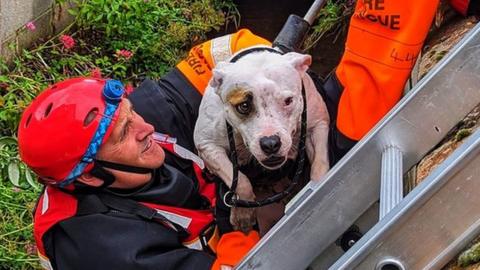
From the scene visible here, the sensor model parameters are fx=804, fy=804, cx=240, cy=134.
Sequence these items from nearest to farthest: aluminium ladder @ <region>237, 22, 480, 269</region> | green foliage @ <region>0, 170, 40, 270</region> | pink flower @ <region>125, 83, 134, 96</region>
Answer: aluminium ladder @ <region>237, 22, 480, 269</region>, green foliage @ <region>0, 170, 40, 270</region>, pink flower @ <region>125, 83, 134, 96</region>

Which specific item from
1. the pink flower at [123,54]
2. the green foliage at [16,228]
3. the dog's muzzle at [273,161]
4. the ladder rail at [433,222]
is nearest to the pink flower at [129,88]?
the pink flower at [123,54]

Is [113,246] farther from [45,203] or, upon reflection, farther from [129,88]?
[129,88]

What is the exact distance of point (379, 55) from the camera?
285 centimetres

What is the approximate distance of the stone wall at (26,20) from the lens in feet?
16.9

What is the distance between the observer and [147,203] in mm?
3006

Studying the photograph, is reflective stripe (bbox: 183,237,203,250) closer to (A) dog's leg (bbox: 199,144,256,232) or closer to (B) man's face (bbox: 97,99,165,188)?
(A) dog's leg (bbox: 199,144,256,232)

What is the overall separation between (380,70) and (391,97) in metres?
0.10

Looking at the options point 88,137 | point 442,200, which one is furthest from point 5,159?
point 442,200

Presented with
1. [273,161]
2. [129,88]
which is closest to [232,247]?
[273,161]

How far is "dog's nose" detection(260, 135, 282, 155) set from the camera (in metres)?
2.79

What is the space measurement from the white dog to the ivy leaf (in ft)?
5.35

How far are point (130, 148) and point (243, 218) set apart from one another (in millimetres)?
541

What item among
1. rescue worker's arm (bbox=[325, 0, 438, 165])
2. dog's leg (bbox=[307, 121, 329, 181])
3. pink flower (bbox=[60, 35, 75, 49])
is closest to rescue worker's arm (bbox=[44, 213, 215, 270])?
dog's leg (bbox=[307, 121, 329, 181])

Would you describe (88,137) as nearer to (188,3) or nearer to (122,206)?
(122,206)
